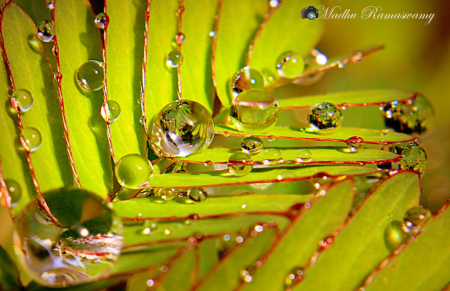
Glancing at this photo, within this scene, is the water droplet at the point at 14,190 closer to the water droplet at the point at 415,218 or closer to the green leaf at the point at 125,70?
the green leaf at the point at 125,70

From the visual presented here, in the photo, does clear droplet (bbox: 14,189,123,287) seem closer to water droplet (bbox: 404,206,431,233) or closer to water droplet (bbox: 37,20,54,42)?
water droplet (bbox: 37,20,54,42)

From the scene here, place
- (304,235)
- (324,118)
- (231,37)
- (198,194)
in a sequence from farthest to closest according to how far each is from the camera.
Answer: (231,37), (324,118), (198,194), (304,235)

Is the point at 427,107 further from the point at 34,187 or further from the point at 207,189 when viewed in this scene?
the point at 34,187

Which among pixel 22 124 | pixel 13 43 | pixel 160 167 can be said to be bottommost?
pixel 160 167

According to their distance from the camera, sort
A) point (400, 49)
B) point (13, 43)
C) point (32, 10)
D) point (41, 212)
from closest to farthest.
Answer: point (41, 212) < point (13, 43) < point (32, 10) < point (400, 49)

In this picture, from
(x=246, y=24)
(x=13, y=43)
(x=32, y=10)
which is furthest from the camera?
(x=246, y=24)

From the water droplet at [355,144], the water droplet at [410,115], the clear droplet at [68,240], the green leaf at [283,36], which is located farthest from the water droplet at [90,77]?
the water droplet at [410,115]

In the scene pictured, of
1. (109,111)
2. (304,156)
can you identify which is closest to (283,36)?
(304,156)

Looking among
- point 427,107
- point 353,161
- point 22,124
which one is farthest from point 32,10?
point 427,107

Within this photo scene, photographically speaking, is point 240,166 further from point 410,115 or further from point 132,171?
point 410,115
